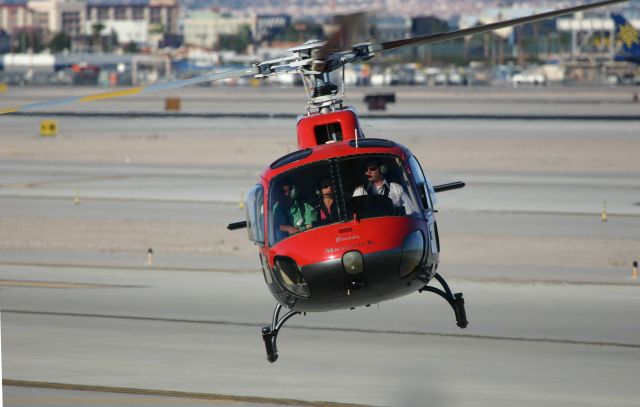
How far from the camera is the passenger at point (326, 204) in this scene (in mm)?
15359

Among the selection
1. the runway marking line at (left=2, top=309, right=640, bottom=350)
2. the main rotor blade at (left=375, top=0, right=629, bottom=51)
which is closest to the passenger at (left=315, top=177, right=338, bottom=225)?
the main rotor blade at (left=375, top=0, right=629, bottom=51)

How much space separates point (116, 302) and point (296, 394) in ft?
30.2

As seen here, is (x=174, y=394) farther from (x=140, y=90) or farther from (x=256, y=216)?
(x=140, y=90)

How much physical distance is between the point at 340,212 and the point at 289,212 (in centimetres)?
88

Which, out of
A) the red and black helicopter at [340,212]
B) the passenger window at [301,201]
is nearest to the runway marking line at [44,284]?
the red and black helicopter at [340,212]

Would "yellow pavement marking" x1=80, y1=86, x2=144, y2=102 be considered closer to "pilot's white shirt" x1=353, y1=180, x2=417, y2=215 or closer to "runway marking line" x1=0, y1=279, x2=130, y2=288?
"pilot's white shirt" x1=353, y1=180, x2=417, y2=215

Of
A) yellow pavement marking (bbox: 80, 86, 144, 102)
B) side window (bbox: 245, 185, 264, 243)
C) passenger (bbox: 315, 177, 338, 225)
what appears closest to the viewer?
yellow pavement marking (bbox: 80, 86, 144, 102)

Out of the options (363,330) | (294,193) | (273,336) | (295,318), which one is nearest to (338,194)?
(294,193)

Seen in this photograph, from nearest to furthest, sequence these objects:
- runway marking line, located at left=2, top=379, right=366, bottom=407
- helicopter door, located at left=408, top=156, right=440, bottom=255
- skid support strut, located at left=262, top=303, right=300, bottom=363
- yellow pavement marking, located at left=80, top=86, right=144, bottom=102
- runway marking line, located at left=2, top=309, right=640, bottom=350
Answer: yellow pavement marking, located at left=80, top=86, right=144, bottom=102, helicopter door, located at left=408, top=156, right=440, bottom=255, skid support strut, located at left=262, top=303, right=300, bottom=363, runway marking line, located at left=2, top=379, right=366, bottom=407, runway marking line, located at left=2, top=309, right=640, bottom=350

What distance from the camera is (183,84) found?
1530 centimetres

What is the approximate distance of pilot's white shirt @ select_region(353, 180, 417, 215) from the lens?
51.2 ft

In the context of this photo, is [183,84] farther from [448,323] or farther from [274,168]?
[448,323]

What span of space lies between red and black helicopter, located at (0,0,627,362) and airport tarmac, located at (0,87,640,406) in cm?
454

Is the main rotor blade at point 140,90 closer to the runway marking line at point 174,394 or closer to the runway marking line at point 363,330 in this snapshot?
the runway marking line at point 174,394
